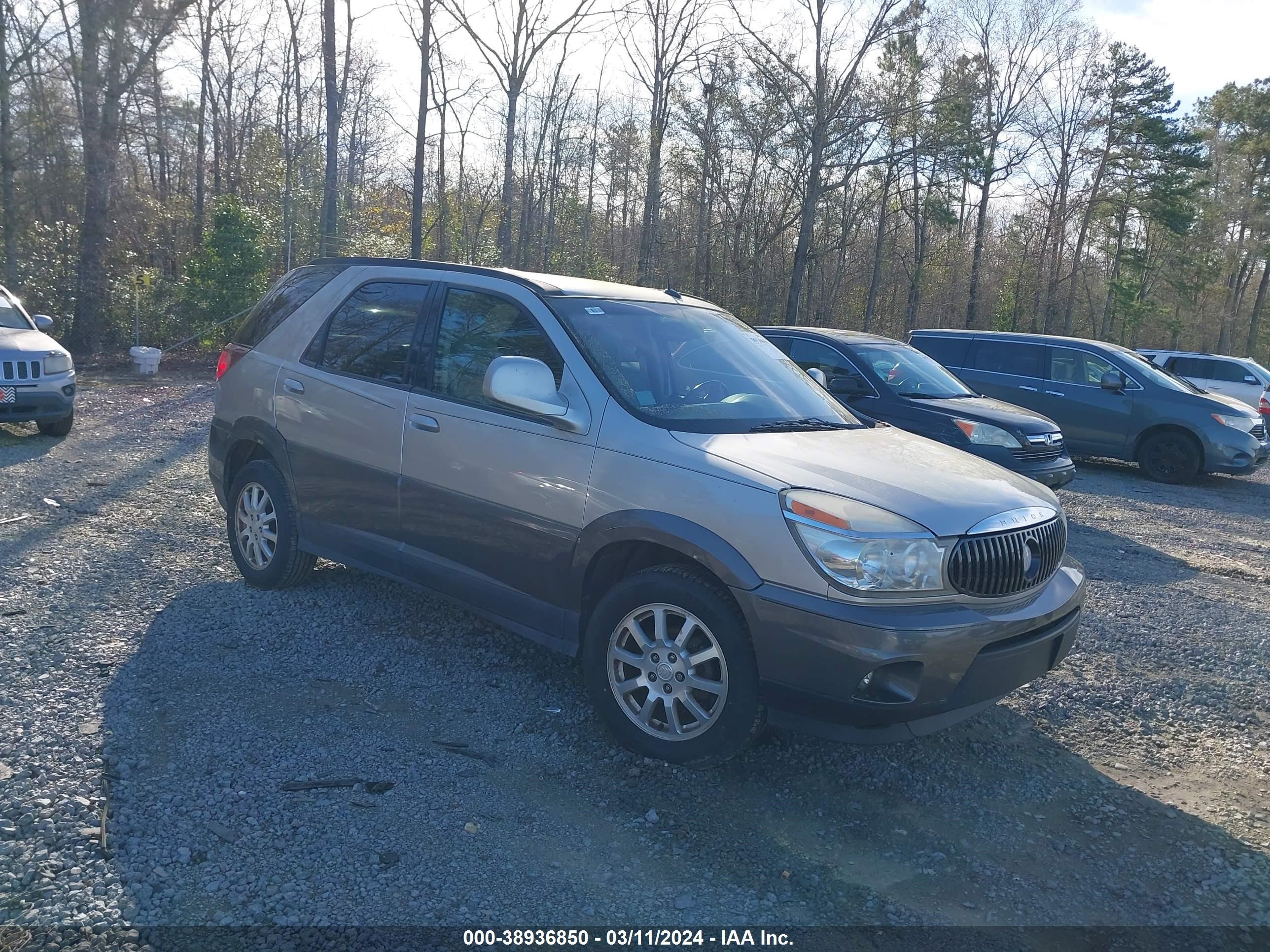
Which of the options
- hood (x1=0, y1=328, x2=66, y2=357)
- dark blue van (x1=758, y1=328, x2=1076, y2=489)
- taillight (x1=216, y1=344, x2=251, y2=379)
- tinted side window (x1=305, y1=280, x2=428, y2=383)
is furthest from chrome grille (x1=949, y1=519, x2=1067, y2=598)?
hood (x1=0, y1=328, x2=66, y2=357)

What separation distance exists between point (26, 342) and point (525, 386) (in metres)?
8.35

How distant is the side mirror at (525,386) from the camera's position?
3.96 meters

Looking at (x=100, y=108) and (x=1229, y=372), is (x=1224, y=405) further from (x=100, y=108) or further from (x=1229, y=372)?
(x=100, y=108)

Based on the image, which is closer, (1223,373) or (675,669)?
(675,669)

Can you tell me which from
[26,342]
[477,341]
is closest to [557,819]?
[477,341]

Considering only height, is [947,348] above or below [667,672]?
above

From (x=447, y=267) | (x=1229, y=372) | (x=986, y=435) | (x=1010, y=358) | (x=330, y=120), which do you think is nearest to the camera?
(x=447, y=267)

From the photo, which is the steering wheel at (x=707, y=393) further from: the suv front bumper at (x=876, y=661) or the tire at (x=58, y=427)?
A: the tire at (x=58, y=427)

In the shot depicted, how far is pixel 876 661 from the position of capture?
3.20 m

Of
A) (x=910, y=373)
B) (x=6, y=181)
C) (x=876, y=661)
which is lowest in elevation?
(x=876, y=661)

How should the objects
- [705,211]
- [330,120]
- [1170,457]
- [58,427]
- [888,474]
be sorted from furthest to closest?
[705,211]
[330,120]
[1170,457]
[58,427]
[888,474]

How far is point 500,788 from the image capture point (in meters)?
3.57

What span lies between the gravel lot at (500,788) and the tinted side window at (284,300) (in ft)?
5.12

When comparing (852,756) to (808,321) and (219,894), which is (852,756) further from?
(808,321)
